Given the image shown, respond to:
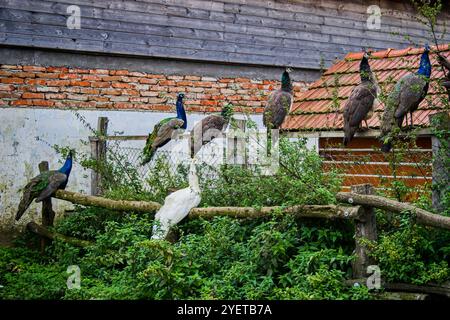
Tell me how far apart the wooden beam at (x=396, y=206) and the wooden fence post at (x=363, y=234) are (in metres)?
0.09

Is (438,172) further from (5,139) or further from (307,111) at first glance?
(5,139)

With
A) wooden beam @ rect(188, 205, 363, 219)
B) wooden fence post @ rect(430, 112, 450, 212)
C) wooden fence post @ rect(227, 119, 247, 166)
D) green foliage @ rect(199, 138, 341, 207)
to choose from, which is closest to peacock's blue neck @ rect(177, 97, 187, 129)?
wooden fence post @ rect(227, 119, 247, 166)

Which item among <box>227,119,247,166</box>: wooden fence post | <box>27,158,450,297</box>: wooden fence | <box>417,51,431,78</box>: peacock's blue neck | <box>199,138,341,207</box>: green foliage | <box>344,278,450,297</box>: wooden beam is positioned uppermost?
<box>417,51,431,78</box>: peacock's blue neck

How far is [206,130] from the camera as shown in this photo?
31.4 ft

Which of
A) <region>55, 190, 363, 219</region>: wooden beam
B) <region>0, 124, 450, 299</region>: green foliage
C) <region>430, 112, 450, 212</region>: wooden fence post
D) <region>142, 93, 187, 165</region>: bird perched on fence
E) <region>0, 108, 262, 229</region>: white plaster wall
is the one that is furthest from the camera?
<region>0, 108, 262, 229</region>: white plaster wall

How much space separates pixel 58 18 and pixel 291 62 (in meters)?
4.62

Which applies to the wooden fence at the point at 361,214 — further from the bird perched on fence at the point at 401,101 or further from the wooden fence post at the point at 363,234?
the bird perched on fence at the point at 401,101

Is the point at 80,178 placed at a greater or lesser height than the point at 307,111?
lesser

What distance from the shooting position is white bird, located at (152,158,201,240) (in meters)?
7.36

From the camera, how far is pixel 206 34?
12.9 metres

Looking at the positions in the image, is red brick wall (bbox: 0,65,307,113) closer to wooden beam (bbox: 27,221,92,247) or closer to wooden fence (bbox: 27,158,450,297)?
wooden beam (bbox: 27,221,92,247)

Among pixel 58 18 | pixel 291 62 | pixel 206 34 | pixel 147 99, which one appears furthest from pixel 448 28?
pixel 58 18

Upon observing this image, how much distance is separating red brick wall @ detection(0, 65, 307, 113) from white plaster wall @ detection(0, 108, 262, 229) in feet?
0.56

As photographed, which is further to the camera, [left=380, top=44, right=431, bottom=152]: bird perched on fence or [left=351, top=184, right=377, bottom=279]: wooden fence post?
[left=380, top=44, right=431, bottom=152]: bird perched on fence
